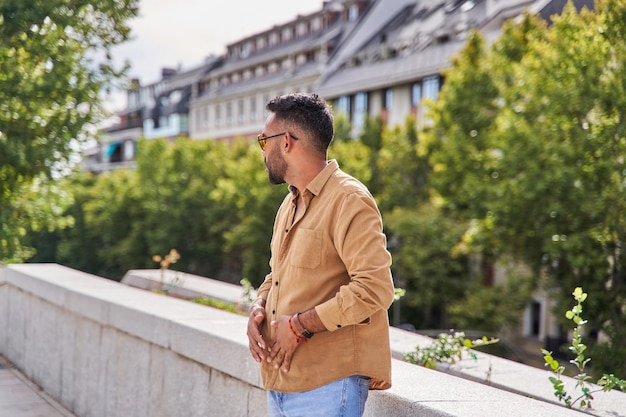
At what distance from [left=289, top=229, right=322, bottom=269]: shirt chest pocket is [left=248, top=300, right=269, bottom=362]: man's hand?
0.33 m

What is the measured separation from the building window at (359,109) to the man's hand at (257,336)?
48658mm

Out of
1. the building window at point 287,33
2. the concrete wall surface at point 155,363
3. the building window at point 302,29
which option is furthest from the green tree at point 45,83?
the building window at point 287,33

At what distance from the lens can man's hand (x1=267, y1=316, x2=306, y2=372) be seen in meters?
3.19

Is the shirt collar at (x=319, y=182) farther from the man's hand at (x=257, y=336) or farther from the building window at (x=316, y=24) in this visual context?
the building window at (x=316, y=24)

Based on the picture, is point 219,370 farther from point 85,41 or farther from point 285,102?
point 85,41

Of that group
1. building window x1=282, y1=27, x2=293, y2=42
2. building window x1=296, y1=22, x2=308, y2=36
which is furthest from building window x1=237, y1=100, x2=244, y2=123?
Answer: building window x1=296, y1=22, x2=308, y2=36

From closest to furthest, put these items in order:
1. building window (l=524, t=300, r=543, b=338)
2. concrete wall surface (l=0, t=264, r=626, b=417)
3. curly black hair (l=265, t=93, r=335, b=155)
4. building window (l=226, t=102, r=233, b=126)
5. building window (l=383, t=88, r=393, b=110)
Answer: curly black hair (l=265, t=93, r=335, b=155), concrete wall surface (l=0, t=264, r=626, b=417), building window (l=524, t=300, r=543, b=338), building window (l=383, t=88, r=393, b=110), building window (l=226, t=102, r=233, b=126)

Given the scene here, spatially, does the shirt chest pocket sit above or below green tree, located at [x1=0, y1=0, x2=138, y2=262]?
below

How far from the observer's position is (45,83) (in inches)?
477

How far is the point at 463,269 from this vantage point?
126ft

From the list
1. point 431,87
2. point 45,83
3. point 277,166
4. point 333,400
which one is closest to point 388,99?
point 431,87

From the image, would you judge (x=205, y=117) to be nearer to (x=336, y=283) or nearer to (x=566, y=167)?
(x=566, y=167)

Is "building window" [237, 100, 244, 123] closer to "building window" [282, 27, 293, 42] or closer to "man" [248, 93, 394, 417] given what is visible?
"building window" [282, 27, 293, 42]

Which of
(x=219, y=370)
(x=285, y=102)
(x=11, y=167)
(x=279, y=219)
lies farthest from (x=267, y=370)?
(x=11, y=167)
